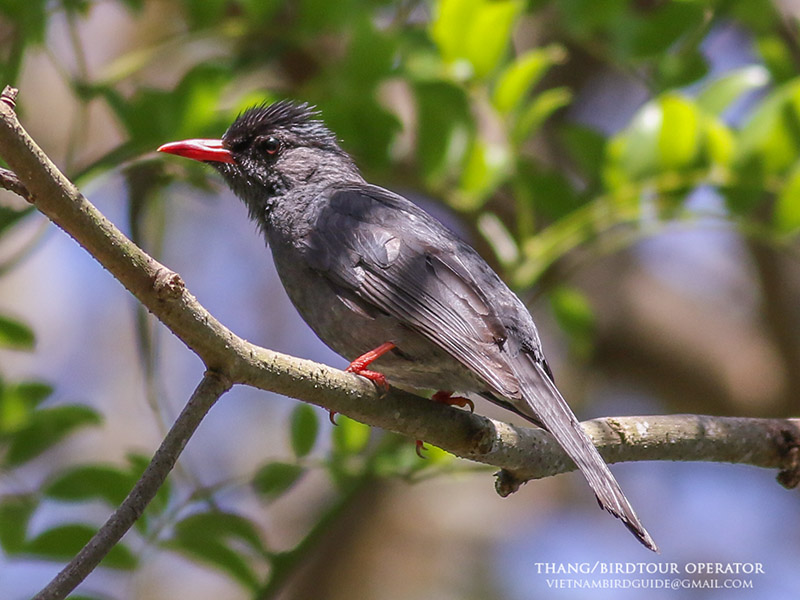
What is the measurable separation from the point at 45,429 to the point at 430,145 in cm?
197

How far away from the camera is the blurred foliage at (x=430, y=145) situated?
3.84 meters

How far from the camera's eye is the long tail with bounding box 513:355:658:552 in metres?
2.61

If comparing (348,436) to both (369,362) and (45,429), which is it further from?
(45,429)

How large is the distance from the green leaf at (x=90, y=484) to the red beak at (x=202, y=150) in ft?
3.99

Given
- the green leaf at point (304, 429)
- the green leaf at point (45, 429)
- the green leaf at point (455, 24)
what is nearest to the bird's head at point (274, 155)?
the green leaf at point (455, 24)

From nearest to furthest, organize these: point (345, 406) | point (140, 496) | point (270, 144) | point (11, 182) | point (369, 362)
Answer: point (11, 182) → point (140, 496) → point (345, 406) → point (369, 362) → point (270, 144)

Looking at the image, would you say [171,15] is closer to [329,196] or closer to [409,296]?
[329,196]

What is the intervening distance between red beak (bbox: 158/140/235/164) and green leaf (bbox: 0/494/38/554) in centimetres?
142

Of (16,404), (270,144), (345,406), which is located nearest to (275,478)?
(16,404)

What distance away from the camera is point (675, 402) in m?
6.75

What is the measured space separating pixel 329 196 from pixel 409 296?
26.9 inches

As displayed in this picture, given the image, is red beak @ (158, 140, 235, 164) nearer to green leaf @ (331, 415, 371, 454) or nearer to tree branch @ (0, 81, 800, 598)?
green leaf @ (331, 415, 371, 454)

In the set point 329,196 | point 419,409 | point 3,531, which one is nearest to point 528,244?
point 329,196

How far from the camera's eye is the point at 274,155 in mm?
4098
